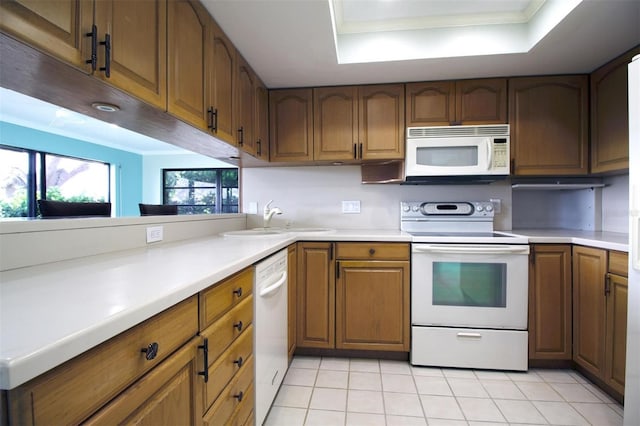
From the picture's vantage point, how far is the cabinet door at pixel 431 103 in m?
2.21

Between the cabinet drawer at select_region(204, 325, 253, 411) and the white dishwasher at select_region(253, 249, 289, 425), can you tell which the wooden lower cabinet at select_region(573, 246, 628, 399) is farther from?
the cabinet drawer at select_region(204, 325, 253, 411)

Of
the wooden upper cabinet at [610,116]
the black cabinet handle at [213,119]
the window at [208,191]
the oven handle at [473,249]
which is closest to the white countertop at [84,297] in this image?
the black cabinet handle at [213,119]

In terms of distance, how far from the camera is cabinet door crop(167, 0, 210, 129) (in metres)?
1.19

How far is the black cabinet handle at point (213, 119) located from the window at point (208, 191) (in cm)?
523

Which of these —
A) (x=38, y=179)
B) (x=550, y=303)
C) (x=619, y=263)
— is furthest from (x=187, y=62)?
(x=38, y=179)

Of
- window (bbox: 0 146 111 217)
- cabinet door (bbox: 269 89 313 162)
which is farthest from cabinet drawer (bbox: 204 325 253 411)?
window (bbox: 0 146 111 217)

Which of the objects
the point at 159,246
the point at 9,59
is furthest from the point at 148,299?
the point at 159,246

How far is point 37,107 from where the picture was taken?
3816 mm

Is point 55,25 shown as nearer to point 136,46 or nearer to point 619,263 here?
point 136,46

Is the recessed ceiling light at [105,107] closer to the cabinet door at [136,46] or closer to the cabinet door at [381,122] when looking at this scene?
the cabinet door at [136,46]

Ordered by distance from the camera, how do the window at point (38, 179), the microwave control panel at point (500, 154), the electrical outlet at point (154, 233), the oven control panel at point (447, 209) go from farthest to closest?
1. the window at point (38, 179)
2. the oven control panel at point (447, 209)
3. the microwave control panel at point (500, 154)
4. the electrical outlet at point (154, 233)

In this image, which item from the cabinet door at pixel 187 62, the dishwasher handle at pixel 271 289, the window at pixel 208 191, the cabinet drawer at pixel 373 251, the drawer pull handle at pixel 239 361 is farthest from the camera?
the window at pixel 208 191

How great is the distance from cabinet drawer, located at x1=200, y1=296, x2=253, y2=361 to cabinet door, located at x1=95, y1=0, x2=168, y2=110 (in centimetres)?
82

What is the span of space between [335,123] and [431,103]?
74 cm
